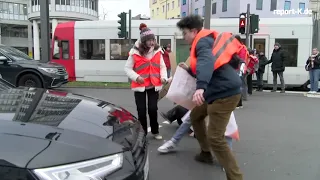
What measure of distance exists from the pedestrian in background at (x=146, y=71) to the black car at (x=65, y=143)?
6.52ft

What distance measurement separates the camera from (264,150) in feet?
15.1

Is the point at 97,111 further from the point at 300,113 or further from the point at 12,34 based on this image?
the point at 12,34

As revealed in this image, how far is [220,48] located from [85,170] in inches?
71.3

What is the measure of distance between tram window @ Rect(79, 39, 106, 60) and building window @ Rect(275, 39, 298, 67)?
8.08m

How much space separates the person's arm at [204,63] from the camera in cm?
287

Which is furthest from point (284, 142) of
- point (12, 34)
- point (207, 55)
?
point (12, 34)

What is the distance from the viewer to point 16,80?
10.4m

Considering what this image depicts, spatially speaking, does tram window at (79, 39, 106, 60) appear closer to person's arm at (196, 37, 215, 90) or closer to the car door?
the car door

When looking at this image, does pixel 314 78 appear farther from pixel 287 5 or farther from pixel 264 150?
pixel 287 5

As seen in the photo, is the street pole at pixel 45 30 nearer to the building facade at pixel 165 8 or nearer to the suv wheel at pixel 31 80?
the suv wheel at pixel 31 80

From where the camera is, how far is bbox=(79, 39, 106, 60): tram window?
1512cm

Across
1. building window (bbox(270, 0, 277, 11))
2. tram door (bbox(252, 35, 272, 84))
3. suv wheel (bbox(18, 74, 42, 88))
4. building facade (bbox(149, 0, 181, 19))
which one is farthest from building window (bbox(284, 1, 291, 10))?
suv wheel (bbox(18, 74, 42, 88))

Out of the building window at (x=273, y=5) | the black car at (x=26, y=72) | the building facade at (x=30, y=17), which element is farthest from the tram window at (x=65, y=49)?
the building facade at (x=30, y=17)

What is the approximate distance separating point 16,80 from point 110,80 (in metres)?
5.35
